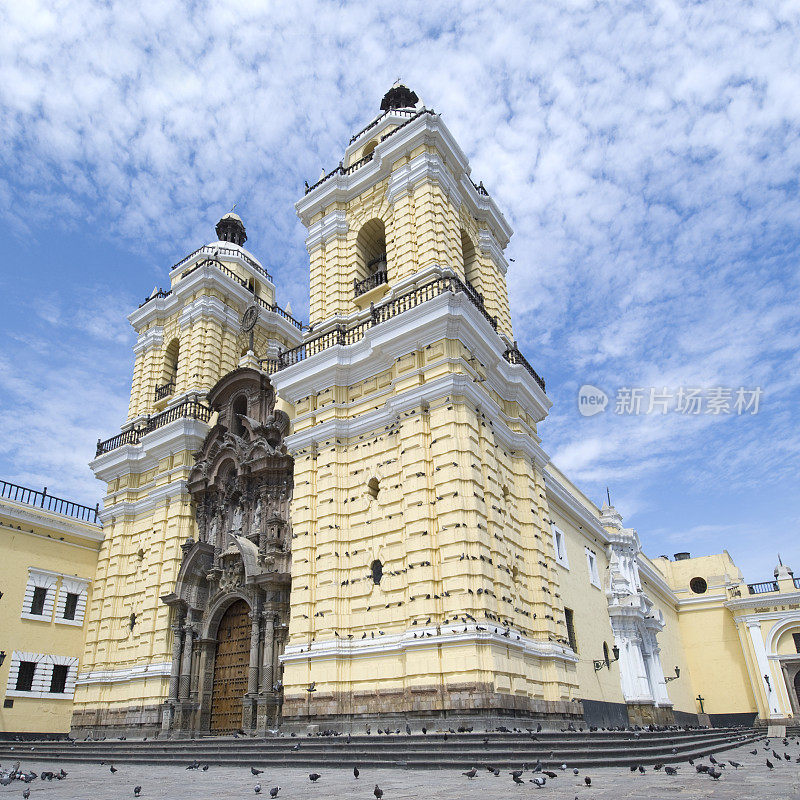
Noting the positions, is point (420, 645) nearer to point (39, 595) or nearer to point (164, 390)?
point (39, 595)

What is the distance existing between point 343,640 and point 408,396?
6265 mm

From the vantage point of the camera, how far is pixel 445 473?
15.5 metres

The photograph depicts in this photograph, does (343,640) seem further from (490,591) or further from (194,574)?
(194,574)

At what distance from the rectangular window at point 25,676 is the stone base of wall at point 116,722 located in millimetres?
1787

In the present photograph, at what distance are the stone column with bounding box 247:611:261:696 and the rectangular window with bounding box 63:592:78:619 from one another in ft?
29.6

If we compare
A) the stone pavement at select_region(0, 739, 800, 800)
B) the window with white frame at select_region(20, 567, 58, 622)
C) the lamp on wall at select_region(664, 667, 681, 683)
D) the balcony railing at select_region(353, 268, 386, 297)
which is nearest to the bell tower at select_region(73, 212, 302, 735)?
the window with white frame at select_region(20, 567, 58, 622)

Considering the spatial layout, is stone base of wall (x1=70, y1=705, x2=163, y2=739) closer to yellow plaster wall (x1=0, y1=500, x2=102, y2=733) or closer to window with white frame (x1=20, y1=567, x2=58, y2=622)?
yellow plaster wall (x1=0, y1=500, x2=102, y2=733)

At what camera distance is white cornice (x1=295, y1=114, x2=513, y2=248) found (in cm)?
2058

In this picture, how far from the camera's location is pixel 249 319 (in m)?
26.5

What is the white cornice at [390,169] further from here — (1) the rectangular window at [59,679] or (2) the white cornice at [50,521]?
(1) the rectangular window at [59,679]

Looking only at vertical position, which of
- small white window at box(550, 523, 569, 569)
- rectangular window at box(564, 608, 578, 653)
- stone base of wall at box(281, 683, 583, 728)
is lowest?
stone base of wall at box(281, 683, 583, 728)

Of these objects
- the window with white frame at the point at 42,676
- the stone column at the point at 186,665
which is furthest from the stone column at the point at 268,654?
the window with white frame at the point at 42,676

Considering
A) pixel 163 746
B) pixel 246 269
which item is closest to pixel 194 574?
pixel 163 746

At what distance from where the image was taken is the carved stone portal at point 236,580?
18641mm
